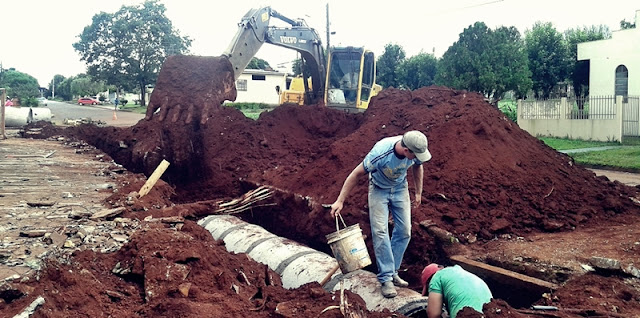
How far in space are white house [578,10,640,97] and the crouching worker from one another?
2424cm

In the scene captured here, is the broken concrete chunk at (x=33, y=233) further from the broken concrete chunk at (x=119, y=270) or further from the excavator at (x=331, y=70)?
the excavator at (x=331, y=70)

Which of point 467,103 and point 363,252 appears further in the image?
point 467,103

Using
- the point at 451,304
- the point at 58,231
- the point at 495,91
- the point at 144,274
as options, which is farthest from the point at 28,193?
the point at 495,91

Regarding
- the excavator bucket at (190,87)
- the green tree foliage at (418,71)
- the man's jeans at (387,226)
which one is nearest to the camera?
the man's jeans at (387,226)

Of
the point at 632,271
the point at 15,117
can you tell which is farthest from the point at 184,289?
the point at 15,117

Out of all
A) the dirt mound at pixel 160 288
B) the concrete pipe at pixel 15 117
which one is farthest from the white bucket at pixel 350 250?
the concrete pipe at pixel 15 117

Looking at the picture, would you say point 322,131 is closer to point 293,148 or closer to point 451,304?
point 293,148

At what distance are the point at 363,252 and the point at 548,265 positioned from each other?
2.42 m

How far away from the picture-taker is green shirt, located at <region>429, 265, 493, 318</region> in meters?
5.06

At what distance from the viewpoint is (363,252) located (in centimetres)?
615

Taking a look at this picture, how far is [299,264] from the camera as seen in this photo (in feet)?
24.8

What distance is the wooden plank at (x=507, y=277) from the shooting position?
21.3 feet

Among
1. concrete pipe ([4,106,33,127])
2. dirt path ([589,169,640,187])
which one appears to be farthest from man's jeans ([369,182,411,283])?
concrete pipe ([4,106,33,127])

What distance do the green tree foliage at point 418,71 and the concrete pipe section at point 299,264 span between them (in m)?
36.3
